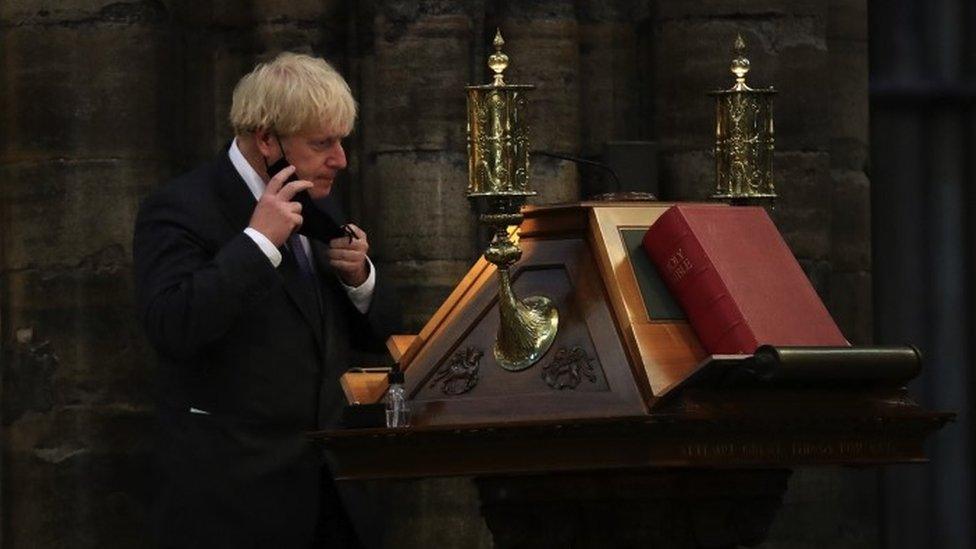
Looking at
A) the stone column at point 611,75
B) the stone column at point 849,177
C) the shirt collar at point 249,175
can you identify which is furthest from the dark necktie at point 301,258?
the stone column at point 849,177

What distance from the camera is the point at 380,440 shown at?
5.81 meters

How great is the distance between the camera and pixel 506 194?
19.3 ft

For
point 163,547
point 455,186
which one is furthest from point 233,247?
point 455,186

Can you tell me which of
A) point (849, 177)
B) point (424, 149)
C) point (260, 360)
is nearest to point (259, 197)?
point (260, 360)

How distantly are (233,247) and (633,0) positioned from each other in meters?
2.77

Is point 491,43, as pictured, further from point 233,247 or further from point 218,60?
point 233,247

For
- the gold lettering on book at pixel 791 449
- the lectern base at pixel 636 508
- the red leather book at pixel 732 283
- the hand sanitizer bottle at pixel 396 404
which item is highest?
the red leather book at pixel 732 283

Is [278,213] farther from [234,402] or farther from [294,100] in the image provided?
[234,402]

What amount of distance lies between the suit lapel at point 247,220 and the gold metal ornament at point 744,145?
0.90 meters

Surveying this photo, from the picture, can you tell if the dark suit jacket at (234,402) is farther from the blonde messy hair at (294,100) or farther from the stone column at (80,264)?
the stone column at (80,264)

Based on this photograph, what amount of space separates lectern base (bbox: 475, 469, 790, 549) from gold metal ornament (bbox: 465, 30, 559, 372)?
28 centimetres

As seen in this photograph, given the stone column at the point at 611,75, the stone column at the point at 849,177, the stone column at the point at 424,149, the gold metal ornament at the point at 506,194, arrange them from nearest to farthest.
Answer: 1. the gold metal ornament at the point at 506,194
2. the stone column at the point at 424,149
3. the stone column at the point at 611,75
4. the stone column at the point at 849,177

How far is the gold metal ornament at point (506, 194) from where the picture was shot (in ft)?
19.2

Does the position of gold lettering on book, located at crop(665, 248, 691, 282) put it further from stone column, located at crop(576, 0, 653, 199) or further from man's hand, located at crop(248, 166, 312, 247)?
stone column, located at crop(576, 0, 653, 199)
